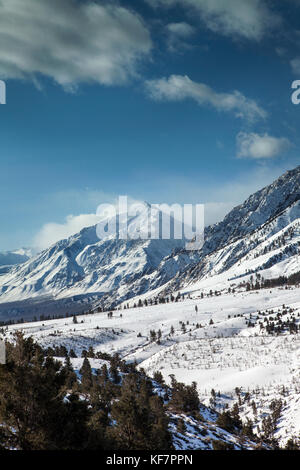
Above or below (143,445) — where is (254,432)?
below

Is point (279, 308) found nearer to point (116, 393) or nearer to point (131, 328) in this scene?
point (131, 328)

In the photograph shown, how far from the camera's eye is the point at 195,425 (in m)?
44.4

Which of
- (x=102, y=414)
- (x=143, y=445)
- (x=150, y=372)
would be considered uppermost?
(x=143, y=445)

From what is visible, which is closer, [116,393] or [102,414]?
[102,414]

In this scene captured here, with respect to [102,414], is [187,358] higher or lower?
lower

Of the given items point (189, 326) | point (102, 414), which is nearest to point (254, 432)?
point (102, 414)

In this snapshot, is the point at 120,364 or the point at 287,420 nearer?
the point at 287,420
